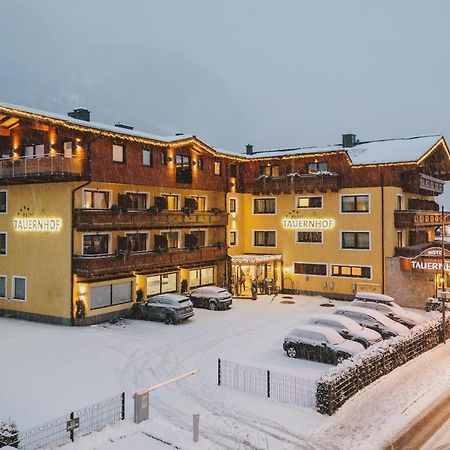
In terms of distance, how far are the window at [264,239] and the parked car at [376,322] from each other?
16.3 metres

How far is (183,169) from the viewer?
121ft

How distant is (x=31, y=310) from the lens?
101 feet

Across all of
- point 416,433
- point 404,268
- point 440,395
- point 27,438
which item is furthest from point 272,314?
point 27,438

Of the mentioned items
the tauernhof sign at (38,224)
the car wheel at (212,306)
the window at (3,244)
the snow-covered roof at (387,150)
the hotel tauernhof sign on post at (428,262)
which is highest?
the snow-covered roof at (387,150)

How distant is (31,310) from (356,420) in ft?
74.6

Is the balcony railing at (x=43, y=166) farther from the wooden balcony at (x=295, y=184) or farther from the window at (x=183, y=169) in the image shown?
the wooden balcony at (x=295, y=184)

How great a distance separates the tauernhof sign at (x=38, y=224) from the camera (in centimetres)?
2944

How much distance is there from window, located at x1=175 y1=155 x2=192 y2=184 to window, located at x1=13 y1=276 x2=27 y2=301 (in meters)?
13.0

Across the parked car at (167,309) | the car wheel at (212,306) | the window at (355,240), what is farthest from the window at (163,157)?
the window at (355,240)

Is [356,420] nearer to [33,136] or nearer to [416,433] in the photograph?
[416,433]

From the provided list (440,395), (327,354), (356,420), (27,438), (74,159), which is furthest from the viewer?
(74,159)

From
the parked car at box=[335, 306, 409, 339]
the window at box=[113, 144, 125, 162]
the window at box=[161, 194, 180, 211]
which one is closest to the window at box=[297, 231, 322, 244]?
the window at box=[161, 194, 180, 211]

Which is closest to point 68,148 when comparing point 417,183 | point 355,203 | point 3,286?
point 3,286

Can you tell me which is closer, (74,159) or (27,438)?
(27,438)
